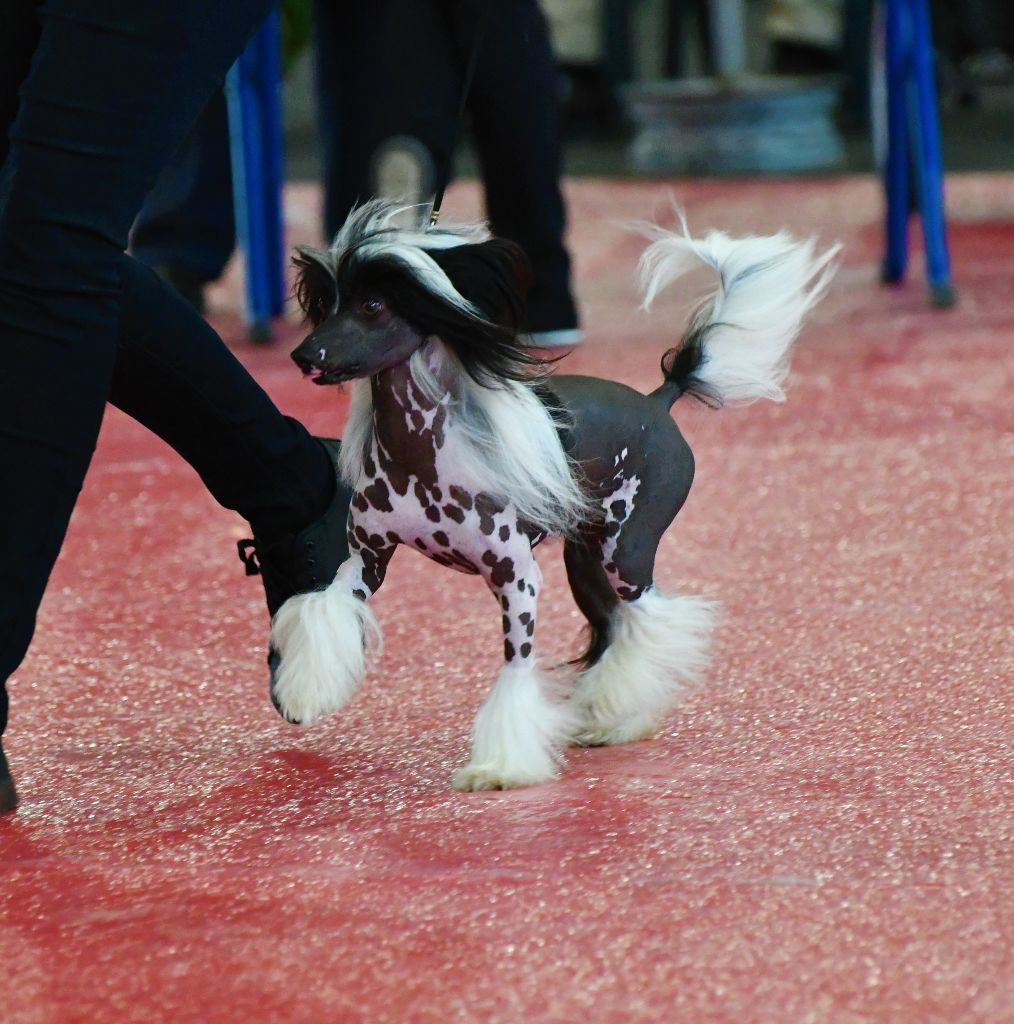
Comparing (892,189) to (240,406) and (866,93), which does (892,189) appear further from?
(866,93)

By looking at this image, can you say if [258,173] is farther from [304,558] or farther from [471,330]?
[471,330]

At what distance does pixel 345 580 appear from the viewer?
5.61 feet

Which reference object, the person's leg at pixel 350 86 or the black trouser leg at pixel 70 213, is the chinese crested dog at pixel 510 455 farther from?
the person's leg at pixel 350 86

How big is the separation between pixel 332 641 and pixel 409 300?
0.35 metres

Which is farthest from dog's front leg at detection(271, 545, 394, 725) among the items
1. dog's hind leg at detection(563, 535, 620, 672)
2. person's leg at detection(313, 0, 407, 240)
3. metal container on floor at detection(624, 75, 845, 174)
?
metal container on floor at detection(624, 75, 845, 174)

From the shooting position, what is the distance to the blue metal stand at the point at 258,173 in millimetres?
4363

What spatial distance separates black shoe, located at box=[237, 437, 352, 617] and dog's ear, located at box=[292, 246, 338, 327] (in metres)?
0.31

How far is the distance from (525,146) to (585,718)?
2.27 metres

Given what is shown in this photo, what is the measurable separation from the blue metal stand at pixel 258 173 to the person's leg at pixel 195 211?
0.15 ft

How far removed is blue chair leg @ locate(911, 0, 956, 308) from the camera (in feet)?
14.4

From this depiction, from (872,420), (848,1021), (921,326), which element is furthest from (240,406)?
(921,326)

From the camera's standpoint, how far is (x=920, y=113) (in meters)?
4.44

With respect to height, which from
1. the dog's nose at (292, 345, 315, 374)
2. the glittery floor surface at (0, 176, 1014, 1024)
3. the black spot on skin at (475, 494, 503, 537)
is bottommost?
the glittery floor surface at (0, 176, 1014, 1024)

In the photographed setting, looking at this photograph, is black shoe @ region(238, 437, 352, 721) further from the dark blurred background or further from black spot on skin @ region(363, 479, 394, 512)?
the dark blurred background
